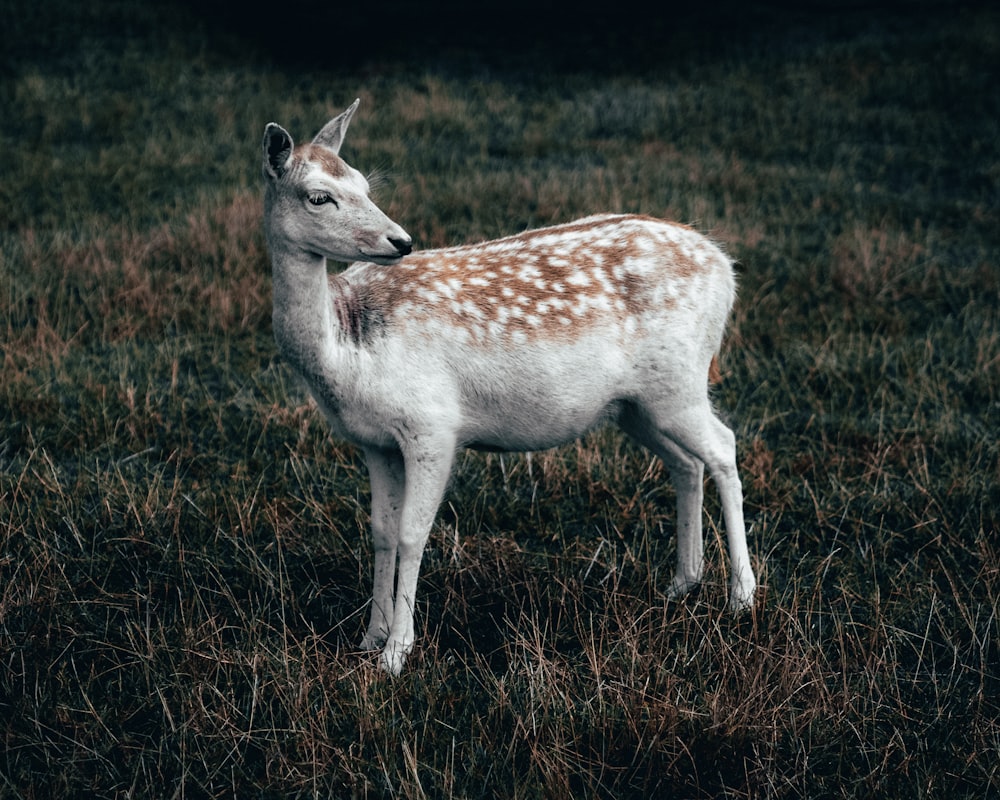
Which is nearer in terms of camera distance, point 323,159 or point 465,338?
point 323,159

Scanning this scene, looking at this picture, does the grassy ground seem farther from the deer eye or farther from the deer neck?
the deer eye

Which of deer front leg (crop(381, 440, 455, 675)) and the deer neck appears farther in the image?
deer front leg (crop(381, 440, 455, 675))

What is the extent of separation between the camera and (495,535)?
13.6 feet

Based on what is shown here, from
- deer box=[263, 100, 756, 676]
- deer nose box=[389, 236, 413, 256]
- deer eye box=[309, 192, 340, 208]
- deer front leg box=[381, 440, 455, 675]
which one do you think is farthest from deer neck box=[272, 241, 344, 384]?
deer front leg box=[381, 440, 455, 675]

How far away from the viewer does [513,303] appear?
337 centimetres

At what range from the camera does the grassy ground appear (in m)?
2.82

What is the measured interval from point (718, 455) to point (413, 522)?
120 centimetres

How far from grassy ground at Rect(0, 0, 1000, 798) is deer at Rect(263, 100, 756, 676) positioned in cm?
39

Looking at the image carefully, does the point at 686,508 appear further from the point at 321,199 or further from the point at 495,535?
the point at 321,199

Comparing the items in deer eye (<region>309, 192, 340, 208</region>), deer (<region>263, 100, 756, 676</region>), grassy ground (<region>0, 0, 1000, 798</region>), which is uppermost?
deer eye (<region>309, 192, 340, 208</region>)

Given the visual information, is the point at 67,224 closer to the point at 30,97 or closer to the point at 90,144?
the point at 90,144

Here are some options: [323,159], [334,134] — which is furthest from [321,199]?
[334,134]

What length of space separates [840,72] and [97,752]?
558 inches

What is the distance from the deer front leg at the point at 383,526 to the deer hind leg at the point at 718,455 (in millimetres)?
972
